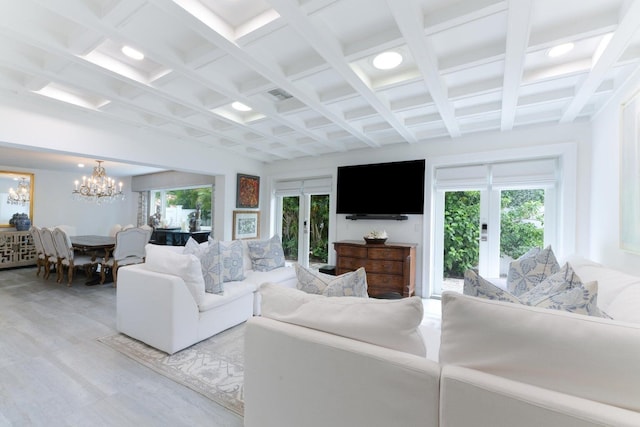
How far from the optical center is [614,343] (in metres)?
0.83

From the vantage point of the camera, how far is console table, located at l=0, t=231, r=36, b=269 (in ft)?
18.3

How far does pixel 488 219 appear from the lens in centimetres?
397

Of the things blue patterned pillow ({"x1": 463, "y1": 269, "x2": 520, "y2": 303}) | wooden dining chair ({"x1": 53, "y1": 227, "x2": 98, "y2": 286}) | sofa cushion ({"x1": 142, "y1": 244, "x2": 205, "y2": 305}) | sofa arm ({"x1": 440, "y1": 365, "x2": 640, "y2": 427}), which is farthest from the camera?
wooden dining chair ({"x1": 53, "y1": 227, "x2": 98, "y2": 286})

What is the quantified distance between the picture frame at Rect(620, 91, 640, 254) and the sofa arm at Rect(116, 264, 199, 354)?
3561 millimetres

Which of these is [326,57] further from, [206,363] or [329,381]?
[206,363]

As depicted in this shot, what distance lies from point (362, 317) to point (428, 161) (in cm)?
365

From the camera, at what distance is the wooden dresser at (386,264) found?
13.1 feet

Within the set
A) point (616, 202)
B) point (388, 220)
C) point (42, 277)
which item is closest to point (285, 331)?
point (616, 202)

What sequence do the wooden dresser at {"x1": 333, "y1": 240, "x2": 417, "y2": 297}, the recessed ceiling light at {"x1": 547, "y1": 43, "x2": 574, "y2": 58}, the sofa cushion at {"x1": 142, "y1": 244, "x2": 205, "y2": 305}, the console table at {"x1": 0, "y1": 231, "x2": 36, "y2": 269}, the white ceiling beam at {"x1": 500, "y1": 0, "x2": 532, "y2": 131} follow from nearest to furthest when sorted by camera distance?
1. the white ceiling beam at {"x1": 500, "y1": 0, "x2": 532, "y2": 131}
2. the recessed ceiling light at {"x1": 547, "y1": 43, "x2": 574, "y2": 58}
3. the sofa cushion at {"x1": 142, "y1": 244, "x2": 205, "y2": 305}
4. the wooden dresser at {"x1": 333, "y1": 240, "x2": 417, "y2": 297}
5. the console table at {"x1": 0, "y1": 231, "x2": 36, "y2": 269}

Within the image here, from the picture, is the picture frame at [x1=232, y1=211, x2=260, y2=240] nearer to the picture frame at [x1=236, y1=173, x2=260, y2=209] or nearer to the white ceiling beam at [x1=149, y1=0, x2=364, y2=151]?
the picture frame at [x1=236, y1=173, x2=260, y2=209]

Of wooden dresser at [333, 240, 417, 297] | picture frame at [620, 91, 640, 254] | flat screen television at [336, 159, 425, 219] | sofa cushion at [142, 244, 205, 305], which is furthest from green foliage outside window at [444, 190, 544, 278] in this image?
sofa cushion at [142, 244, 205, 305]

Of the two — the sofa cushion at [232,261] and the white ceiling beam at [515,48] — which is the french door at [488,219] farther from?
the sofa cushion at [232,261]

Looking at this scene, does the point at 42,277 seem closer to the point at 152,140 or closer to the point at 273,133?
the point at 152,140

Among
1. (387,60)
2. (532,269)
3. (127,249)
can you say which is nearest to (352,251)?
(532,269)
